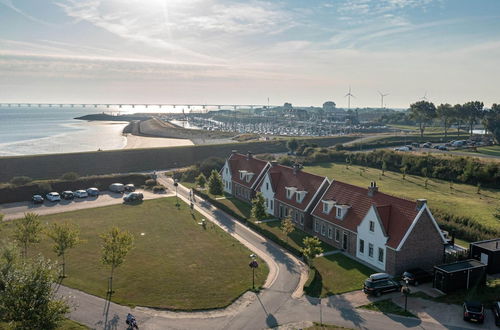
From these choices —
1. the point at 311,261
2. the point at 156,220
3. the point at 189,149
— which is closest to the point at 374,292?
the point at 311,261

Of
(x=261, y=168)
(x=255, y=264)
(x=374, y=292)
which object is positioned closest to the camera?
(x=374, y=292)

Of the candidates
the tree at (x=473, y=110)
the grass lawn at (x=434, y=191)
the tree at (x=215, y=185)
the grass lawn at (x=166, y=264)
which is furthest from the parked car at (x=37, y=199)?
the tree at (x=473, y=110)

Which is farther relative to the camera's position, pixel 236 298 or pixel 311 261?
pixel 311 261

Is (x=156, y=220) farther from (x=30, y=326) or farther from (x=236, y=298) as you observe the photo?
(x=30, y=326)

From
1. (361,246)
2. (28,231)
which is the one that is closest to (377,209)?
(361,246)

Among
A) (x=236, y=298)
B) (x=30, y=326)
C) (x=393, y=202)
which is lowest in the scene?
(x=236, y=298)

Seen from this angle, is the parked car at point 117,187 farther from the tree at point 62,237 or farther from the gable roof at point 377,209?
the gable roof at point 377,209
